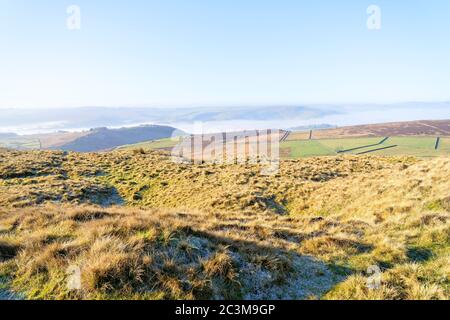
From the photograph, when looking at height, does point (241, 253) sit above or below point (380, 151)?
above

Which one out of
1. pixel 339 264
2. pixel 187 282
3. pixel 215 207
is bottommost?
pixel 215 207

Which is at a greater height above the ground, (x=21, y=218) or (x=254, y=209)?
(x=21, y=218)

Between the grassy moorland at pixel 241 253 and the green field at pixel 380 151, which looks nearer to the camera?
the grassy moorland at pixel 241 253

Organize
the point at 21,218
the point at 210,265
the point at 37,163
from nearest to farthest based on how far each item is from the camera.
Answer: the point at 210,265 < the point at 21,218 < the point at 37,163

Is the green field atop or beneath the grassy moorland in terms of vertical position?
beneath

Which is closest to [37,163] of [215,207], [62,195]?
[62,195]

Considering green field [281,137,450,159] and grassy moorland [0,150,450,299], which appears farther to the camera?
green field [281,137,450,159]

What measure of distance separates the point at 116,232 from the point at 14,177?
2813 centimetres

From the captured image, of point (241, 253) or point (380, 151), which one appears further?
point (380, 151)

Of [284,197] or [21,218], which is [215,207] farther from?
[21,218]

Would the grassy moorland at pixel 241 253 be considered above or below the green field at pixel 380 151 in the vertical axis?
above

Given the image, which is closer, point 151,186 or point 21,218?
point 21,218

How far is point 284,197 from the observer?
2345 centimetres
